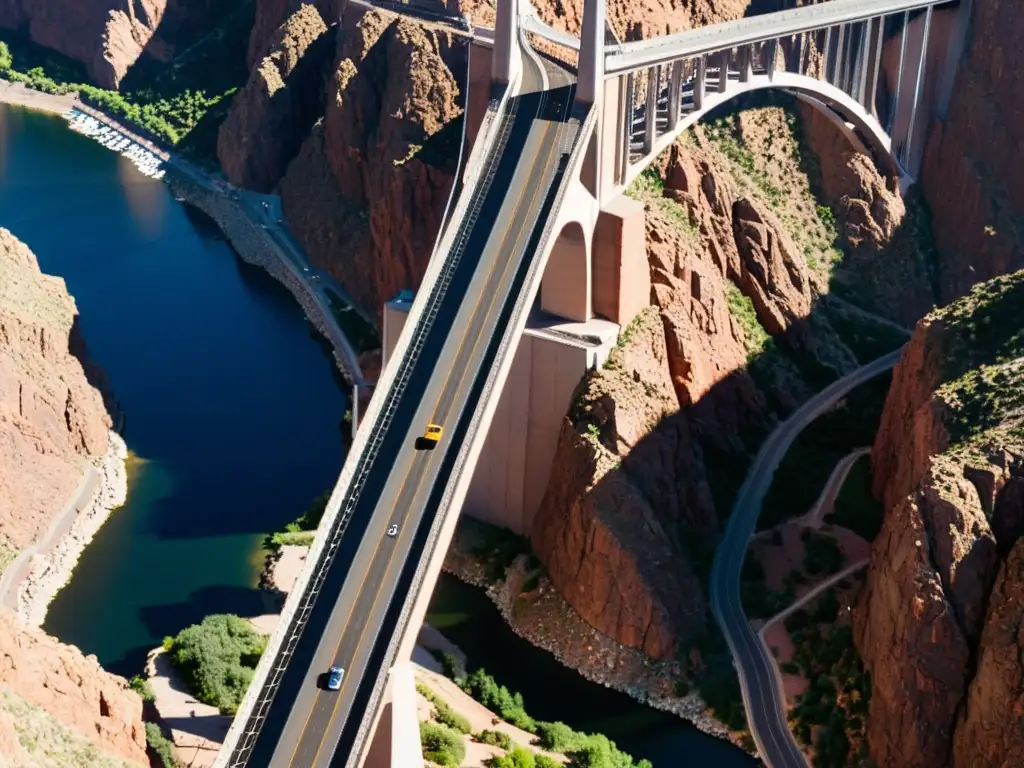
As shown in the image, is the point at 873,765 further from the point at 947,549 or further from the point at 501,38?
the point at 501,38

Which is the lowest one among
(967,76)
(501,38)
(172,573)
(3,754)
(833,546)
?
(3,754)

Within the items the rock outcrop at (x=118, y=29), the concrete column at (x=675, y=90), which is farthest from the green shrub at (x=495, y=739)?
the rock outcrop at (x=118, y=29)

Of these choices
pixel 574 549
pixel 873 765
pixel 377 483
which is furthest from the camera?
pixel 574 549

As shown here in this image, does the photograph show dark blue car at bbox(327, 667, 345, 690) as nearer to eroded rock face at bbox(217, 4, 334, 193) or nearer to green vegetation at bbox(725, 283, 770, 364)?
green vegetation at bbox(725, 283, 770, 364)

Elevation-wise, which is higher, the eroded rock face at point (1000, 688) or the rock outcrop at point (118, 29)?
the rock outcrop at point (118, 29)

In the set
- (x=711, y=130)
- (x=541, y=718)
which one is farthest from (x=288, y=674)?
(x=711, y=130)

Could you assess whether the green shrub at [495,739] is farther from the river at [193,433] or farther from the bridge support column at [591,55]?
the bridge support column at [591,55]
